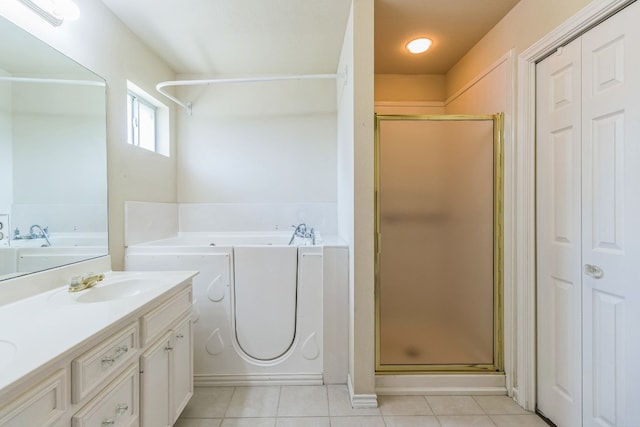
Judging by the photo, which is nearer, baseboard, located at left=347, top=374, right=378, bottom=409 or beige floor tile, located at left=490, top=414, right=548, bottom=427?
beige floor tile, located at left=490, top=414, right=548, bottom=427

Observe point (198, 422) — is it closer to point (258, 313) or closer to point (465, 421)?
point (258, 313)

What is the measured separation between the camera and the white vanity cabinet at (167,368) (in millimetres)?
1268

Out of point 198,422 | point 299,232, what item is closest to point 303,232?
point 299,232

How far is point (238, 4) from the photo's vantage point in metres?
1.82

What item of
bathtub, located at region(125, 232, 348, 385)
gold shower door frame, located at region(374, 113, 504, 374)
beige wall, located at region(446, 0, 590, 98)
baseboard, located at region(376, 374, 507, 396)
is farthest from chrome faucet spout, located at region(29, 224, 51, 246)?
beige wall, located at region(446, 0, 590, 98)

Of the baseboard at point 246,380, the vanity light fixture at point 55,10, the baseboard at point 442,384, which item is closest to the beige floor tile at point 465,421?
the baseboard at point 442,384

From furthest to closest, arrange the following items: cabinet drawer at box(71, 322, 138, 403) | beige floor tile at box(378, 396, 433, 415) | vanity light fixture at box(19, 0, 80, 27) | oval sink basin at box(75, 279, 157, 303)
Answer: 1. beige floor tile at box(378, 396, 433, 415)
2. oval sink basin at box(75, 279, 157, 303)
3. vanity light fixture at box(19, 0, 80, 27)
4. cabinet drawer at box(71, 322, 138, 403)

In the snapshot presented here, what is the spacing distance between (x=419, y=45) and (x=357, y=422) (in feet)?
8.65

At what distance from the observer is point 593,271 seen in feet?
4.53

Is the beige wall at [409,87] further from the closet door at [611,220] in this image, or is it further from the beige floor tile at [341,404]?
the beige floor tile at [341,404]

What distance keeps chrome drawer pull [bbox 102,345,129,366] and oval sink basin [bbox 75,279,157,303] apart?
331mm

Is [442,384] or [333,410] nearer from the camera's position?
[333,410]

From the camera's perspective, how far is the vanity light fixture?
4.35ft

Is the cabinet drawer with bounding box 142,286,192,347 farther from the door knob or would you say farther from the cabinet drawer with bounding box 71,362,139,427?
the door knob
